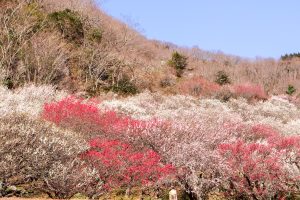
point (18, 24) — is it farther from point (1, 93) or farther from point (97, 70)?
point (1, 93)

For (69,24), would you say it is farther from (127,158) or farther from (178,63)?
(127,158)

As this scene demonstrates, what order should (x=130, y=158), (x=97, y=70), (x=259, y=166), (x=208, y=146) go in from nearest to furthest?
(x=130, y=158), (x=259, y=166), (x=208, y=146), (x=97, y=70)

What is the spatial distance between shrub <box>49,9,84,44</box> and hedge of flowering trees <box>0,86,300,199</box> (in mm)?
18675

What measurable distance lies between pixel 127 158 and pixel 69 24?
24.2 m

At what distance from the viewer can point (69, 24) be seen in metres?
32.7

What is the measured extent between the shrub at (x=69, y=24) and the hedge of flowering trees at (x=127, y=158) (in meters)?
18.7

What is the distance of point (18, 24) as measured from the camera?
2773cm

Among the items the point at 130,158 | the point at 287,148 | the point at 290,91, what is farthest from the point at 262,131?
the point at 290,91

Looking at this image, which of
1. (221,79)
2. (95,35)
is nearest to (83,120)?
(95,35)

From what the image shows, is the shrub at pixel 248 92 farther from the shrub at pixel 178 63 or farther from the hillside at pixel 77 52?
the shrub at pixel 178 63

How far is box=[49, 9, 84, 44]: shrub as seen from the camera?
31.7 m

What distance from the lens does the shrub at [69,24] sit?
31.7 metres

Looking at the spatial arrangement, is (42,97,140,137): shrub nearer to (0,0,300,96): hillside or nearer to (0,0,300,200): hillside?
(0,0,300,200): hillside

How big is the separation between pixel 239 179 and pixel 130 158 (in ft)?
10.9
